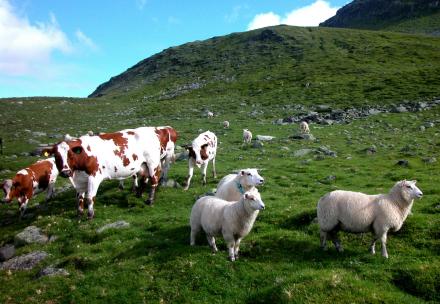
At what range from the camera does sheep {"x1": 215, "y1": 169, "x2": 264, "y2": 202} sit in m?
14.2

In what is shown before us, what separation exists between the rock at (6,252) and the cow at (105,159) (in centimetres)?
307

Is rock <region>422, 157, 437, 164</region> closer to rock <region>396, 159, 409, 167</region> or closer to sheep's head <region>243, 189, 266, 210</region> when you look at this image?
rock <region>396, 159, 409, 167</region>

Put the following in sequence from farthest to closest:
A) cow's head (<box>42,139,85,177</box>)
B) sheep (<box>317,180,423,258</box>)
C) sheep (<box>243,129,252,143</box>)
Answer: sheep (<box>243,129,252,143</box>) < cow's head (<box>42,139,85,177</box>) < sheep (<box>317,180,423,258</box>)

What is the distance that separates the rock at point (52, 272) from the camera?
13.1 metres

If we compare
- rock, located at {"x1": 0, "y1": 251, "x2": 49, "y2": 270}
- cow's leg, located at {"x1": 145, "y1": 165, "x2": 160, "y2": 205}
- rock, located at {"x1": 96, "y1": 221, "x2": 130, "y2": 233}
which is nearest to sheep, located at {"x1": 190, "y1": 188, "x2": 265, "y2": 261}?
rock, located at {"x1": 96, "y1": 221, "x2": 130, "y2": 233}

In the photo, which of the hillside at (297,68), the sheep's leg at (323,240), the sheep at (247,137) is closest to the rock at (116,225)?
the sheep's leg at (323,240)

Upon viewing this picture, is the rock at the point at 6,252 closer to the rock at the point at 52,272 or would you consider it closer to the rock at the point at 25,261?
the rock at the point at 25,261

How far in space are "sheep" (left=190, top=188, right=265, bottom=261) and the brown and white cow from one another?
10950 millimetres

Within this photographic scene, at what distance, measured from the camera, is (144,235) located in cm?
1523

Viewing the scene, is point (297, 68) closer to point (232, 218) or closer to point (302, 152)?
point (302, 152)

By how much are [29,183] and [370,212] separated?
16.5 meters

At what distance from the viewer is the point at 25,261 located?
14.5 metres

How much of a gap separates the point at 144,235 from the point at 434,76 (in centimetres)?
6562

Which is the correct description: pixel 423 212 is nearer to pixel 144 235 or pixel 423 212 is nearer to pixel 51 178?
pixel 144 235
